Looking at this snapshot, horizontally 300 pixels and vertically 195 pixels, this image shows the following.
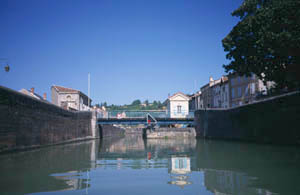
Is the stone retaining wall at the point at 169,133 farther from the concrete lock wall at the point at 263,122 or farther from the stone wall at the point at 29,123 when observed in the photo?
the stone wall at the point at 29,123

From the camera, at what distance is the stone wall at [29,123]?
47.6ft

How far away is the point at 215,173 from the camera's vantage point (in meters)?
6.82

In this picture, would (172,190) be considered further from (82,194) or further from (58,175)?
(58,175)

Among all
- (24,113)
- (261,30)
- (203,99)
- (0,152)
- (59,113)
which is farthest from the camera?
(203,99)

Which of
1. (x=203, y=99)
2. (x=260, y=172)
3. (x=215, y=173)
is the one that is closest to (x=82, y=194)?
(x=215, y=173)

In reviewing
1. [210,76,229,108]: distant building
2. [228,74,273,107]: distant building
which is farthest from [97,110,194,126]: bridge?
[210,76,229,108]: distant building

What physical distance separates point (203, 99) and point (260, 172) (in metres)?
66.3

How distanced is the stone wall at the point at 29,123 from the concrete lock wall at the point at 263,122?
639 inches

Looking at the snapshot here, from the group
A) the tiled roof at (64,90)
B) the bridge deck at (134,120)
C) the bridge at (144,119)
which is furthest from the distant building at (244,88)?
the tiled roof at (64,90)

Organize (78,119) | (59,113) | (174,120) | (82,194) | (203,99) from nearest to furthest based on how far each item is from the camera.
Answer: (82,194) → (59,113) → (78,119) → (174,120) → (203,99)

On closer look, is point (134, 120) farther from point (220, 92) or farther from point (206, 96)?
point (206, 96)

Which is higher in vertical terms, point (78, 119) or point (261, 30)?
point (261, 30)

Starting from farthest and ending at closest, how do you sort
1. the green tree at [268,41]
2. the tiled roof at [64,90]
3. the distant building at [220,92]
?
1. the tiled roof at [64,90]
2. the distant building at [220,92]
3. the green tree at [268,41]

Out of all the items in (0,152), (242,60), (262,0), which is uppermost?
(262,0)
